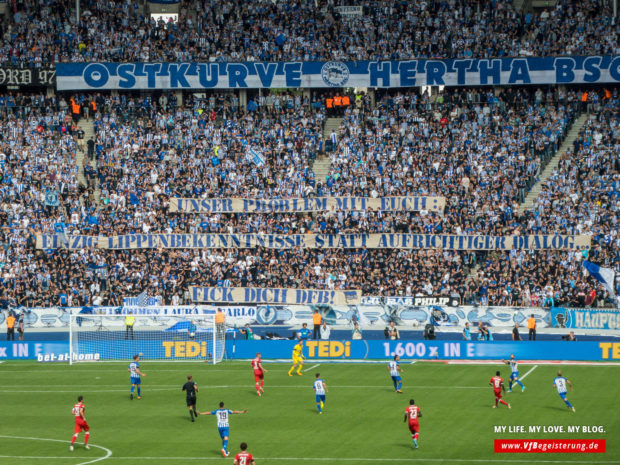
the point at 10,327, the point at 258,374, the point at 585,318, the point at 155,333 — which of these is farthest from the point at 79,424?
the point at 585,318

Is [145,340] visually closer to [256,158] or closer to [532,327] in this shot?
[256,158]

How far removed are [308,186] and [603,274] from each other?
18206 millimetres

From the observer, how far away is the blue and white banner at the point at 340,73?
5859cm

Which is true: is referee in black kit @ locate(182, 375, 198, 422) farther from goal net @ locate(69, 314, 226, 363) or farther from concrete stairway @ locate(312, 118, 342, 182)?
concrete stairway @ locate(312, 118, 342, 182)

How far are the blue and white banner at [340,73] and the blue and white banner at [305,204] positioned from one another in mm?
9618

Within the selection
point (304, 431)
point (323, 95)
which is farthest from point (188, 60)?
point (304, 431)

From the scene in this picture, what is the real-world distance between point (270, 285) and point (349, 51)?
58.5 ft

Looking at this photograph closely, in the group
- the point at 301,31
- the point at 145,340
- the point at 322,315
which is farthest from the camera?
the point at 301,31

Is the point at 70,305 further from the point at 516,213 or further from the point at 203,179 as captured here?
the point at 516,213

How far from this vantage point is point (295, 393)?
3462 centimetres

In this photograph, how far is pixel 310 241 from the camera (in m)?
53.8

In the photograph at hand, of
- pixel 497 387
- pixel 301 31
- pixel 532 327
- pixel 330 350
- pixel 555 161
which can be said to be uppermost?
pixel 301 31

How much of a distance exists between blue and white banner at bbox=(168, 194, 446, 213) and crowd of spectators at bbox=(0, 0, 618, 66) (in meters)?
11.4

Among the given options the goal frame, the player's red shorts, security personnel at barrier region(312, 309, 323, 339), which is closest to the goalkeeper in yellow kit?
the goal frame
